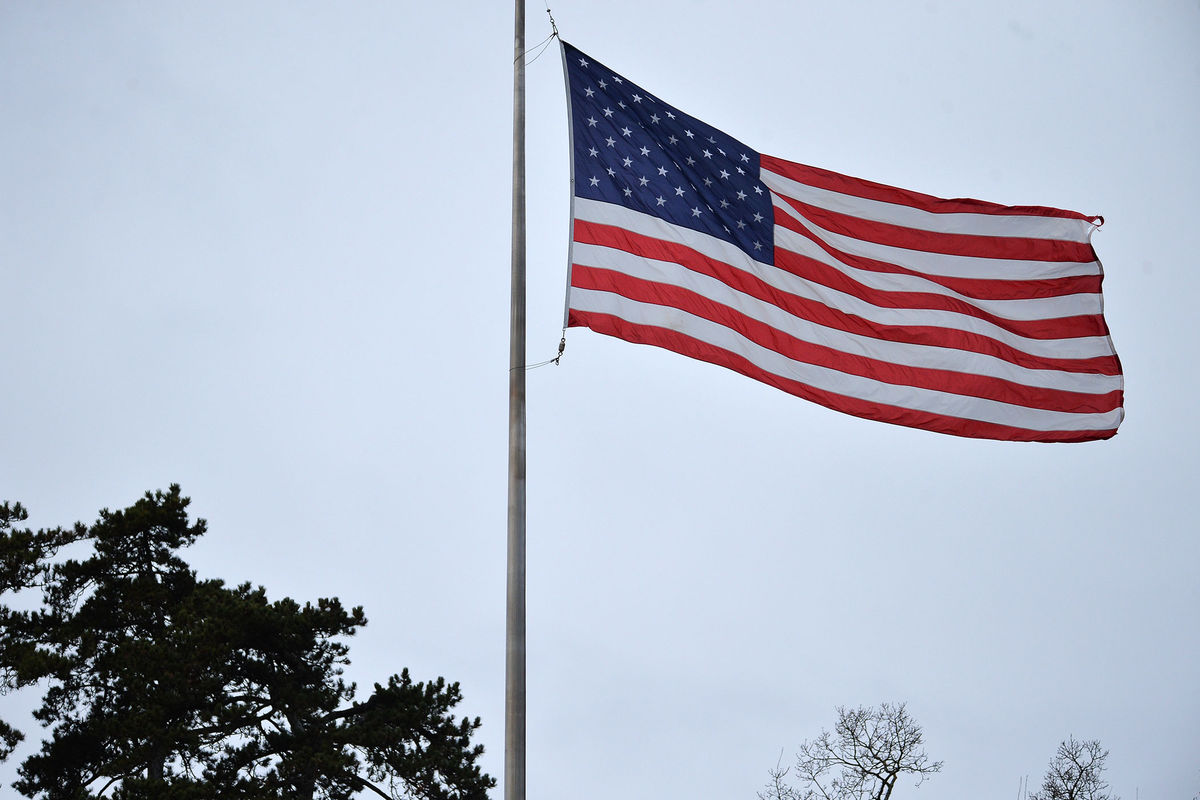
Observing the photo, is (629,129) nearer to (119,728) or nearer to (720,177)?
(720,177)

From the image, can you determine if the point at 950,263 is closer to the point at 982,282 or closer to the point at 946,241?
the point at 946,241

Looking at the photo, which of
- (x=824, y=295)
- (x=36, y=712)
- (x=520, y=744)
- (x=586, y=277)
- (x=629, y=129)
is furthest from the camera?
(x=36, y=712)

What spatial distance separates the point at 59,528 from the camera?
2511 cm

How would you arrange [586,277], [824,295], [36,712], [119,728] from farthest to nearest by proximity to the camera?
1. [36,712]
2. [119,728]
3. [824,295]
4. [586,277]

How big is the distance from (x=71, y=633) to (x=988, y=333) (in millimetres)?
19670

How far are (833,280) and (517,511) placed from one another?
497cm

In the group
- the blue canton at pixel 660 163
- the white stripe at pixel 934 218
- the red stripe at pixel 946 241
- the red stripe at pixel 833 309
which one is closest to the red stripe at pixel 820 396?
the red stripe at pixel 833 309

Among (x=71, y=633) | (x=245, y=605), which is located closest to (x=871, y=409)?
(x=245, y=605)

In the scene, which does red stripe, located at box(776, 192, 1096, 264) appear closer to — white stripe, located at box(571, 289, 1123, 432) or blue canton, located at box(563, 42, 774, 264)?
blue canton, located at box(563, 42, 774, 264)

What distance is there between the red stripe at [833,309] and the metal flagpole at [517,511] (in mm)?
878

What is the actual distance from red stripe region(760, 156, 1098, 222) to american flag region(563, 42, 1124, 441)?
0.8 inches

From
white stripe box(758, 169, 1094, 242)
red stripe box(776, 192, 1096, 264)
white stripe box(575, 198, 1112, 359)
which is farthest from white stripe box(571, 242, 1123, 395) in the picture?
white stripe box(758, 169, 1094, 242)

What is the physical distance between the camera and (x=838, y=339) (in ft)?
37.4

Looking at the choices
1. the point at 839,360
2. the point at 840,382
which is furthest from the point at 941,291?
the point at 840,382
